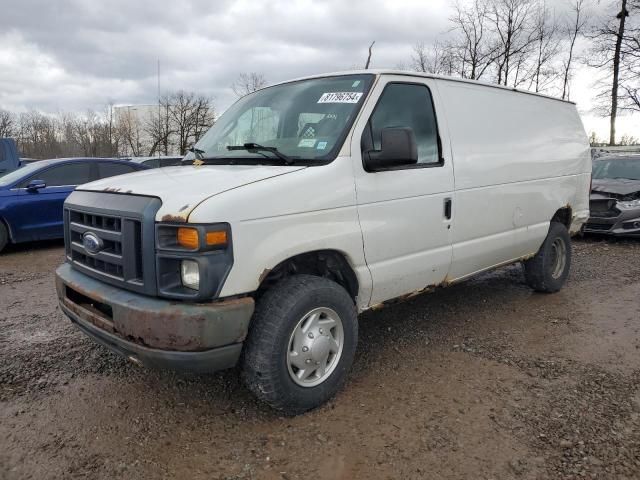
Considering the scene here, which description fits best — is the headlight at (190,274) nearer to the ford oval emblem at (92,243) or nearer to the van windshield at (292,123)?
the ford oval emblem at (92,243)

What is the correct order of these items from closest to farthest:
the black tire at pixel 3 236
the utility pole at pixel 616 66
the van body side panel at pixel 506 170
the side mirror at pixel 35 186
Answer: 1. the van body side panel at pixel 506 170
2. the black tire at pixel 3 236
3. the side mirror at pixel 35 186
4. the utility pole at pixel 616 66

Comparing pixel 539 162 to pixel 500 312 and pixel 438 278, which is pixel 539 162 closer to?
pixel 500 312

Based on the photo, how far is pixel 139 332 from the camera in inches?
104

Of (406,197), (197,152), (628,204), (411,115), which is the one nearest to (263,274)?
(406,197)

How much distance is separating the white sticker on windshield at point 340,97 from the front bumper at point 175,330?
5.11 feet

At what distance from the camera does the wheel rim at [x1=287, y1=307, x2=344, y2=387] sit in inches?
119

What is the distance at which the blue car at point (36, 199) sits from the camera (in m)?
8.00

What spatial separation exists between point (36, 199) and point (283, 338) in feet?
23.1

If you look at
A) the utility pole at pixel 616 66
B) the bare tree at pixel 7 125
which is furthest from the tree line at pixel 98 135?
the utility pole at pixel 616 66

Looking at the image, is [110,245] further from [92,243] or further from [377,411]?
[377,411]

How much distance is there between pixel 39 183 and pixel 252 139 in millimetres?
6035

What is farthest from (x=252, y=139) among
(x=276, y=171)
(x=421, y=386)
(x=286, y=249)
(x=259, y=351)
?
(x=421, y=386)

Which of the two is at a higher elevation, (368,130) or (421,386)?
(368,130)

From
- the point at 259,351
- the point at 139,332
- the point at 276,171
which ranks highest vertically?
the point at 276,171
